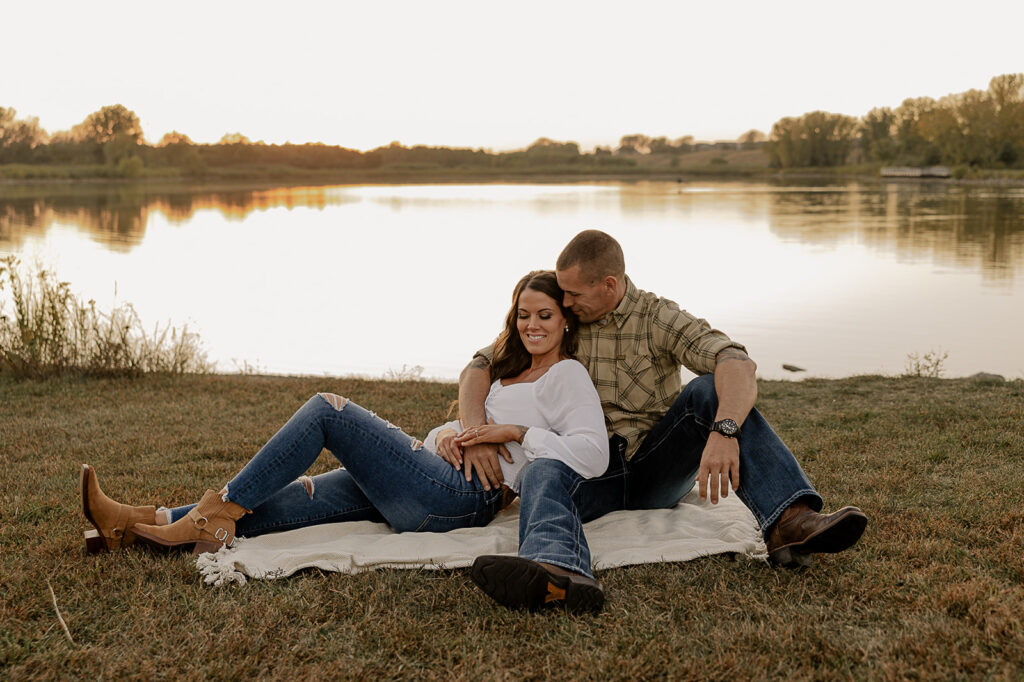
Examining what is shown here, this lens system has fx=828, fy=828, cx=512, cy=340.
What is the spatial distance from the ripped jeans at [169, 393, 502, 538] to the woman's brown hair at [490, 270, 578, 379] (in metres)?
0.54

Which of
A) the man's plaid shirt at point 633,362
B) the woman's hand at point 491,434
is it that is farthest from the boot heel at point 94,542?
the man's plaid shirt at point 633,362

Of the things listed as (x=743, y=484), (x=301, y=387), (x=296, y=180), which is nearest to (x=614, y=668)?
(x=743, y=484)

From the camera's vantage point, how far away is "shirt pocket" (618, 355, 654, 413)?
12.8 ft

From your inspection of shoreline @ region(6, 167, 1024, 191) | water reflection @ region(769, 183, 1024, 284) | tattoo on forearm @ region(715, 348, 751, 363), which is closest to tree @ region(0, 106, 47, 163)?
shoreline @ region(6, 167, 1024, 191)

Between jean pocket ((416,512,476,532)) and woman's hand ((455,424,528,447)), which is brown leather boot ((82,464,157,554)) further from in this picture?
woman's hand ((455,424,528,447))

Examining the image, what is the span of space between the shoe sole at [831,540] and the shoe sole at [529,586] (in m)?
0.82

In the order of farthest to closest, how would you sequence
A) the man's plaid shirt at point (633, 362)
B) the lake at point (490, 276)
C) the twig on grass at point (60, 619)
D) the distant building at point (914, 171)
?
the distant building at point (914, 171) → the lake at point (490, 276) → the man's plaid shirt at point (633, 362) → the twig on grass at point (60, 619)

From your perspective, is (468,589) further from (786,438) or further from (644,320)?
(786,438)

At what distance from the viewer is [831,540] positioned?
3195mm

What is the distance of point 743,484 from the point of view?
3422 millimetres

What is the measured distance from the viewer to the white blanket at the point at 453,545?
3.52 metres

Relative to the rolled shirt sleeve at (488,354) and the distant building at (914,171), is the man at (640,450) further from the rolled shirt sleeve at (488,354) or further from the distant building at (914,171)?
the distant building at (914,171)

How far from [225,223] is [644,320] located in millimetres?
34145

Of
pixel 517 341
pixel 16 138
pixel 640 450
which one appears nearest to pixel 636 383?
pixel 640 450
